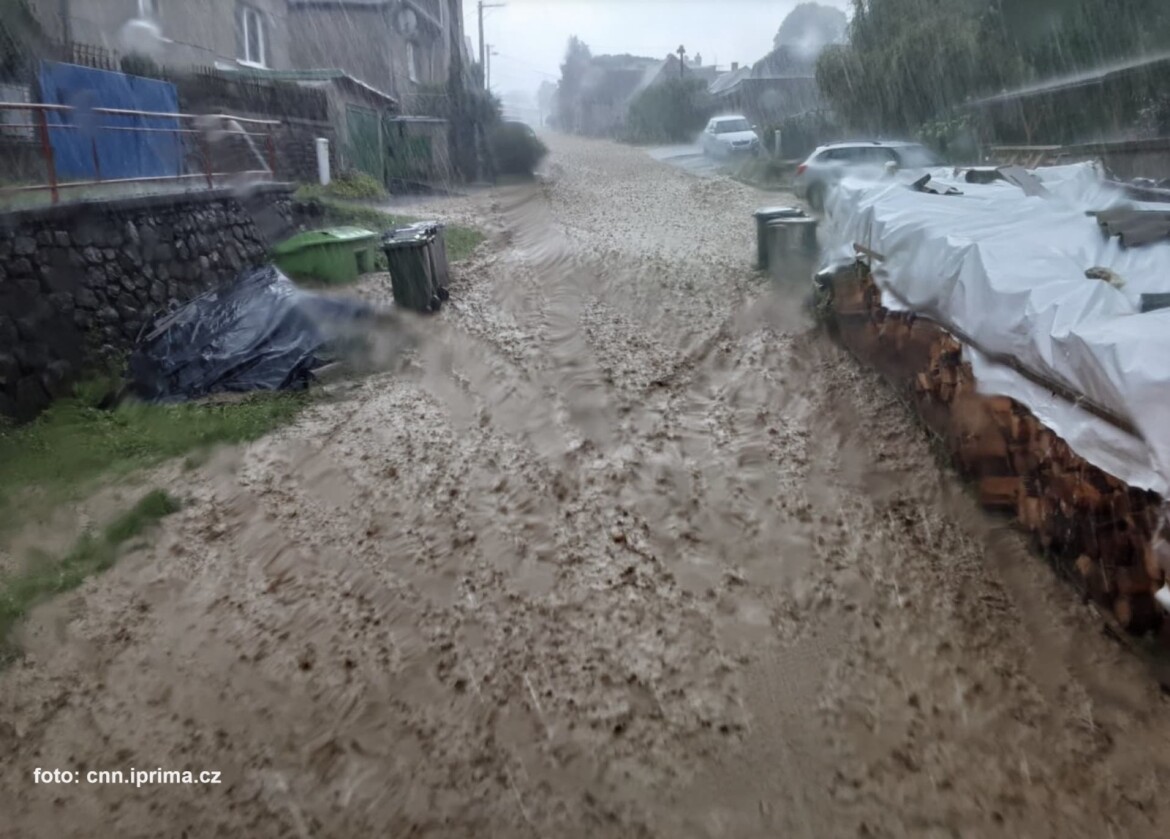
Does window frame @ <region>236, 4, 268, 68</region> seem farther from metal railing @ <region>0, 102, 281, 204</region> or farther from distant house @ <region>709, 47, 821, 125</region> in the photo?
distant house @ <region>709, 47, 821, 125</region>

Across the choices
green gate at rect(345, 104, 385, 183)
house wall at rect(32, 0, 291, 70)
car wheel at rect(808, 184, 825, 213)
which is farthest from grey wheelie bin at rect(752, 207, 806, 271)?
green gate at rect(345, 104, 385, 183)

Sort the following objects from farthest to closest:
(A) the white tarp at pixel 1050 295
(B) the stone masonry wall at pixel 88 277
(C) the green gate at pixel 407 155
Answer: (C) the green gate at pixel 407 155 → (B) the stone masonry wall at pixel 88 277 → (A) the white tarp at pixel 1050 295

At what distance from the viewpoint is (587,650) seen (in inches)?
163

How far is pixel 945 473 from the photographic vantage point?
18.4ft

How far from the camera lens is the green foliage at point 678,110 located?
4391cm

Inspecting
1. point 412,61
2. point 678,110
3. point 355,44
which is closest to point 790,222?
point 355,44

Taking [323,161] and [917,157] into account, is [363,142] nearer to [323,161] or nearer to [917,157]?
[323,161]

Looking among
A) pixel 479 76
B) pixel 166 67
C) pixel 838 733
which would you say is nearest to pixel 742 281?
pixel 838 733

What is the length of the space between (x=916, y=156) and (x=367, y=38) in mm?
17456

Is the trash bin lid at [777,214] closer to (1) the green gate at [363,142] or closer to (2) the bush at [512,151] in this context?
(1) the green gate at [363,142]

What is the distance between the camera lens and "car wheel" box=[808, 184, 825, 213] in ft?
51.4

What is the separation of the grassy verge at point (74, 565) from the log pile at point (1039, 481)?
4740 millimetres

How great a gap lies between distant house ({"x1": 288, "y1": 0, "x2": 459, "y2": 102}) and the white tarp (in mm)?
20924

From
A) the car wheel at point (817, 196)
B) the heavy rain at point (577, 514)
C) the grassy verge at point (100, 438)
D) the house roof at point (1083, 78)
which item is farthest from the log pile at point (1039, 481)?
the car wheel at point (817, 196)
